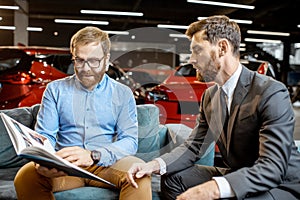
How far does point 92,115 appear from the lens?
1869 mm

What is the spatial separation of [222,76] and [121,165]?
64 centimetres

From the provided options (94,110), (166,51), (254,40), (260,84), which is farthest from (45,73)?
(254,40)

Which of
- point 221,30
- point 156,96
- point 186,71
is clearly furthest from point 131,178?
point 186,71

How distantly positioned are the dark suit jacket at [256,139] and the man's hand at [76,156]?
0.33 metres

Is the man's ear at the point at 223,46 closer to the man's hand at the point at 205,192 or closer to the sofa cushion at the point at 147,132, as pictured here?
the man's hand at the point at 205,192

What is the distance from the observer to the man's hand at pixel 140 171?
153cm

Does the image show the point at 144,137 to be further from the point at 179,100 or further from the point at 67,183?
the point at 179,100

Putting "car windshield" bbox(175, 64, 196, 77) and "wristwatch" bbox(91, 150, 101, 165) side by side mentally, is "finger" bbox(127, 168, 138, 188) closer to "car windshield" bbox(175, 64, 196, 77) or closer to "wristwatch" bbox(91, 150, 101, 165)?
"wristwatch" bbox(91, 150, 101, 165)

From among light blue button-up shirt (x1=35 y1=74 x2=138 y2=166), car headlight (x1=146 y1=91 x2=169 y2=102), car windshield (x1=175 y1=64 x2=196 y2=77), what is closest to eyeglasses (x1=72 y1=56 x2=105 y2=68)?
light blue button-up shirt (x1=35 y1=74 x2=138 y2=166)

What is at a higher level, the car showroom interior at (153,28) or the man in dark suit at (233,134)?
the car showroom interior at (153,28)

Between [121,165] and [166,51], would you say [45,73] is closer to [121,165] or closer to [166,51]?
[121,165]

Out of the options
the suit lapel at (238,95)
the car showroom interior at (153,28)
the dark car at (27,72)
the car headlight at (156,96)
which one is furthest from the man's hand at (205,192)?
the car showroom interior at (153,28)

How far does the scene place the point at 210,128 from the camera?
5.33 ft

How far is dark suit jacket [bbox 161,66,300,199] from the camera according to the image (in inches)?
48.8
